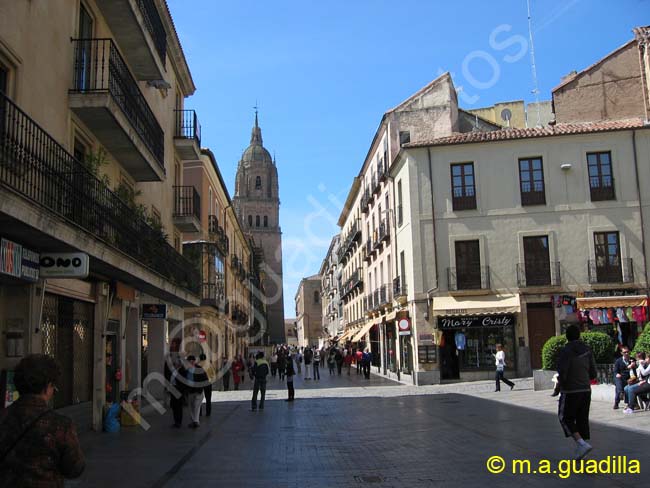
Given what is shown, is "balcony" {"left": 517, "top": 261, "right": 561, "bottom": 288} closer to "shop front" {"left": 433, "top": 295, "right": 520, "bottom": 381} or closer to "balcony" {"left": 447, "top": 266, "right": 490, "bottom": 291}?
"shop front" {"left": 433, "top": 295, "right": 520, "bottom": 381}

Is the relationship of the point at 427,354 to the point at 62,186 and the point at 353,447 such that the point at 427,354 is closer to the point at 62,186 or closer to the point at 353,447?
the point at 353,447

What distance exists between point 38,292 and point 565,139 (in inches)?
992

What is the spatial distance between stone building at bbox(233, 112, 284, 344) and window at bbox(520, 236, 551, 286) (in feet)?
271

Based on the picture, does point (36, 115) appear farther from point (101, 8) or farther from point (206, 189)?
point (206, 189)

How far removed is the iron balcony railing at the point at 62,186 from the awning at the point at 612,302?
63.7 ft

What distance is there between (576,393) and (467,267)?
846 inches

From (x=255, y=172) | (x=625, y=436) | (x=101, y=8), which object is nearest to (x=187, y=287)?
(x=101, y=8)

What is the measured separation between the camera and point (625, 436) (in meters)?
11.2

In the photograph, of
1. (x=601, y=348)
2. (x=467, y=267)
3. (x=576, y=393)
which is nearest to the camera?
(x=576, y=393)

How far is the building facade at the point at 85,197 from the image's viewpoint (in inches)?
374

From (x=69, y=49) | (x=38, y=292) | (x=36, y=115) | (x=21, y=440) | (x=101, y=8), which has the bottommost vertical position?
(x=21, y=440)

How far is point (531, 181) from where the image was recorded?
30.1 m

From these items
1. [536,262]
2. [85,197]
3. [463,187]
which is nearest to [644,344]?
[85,197]

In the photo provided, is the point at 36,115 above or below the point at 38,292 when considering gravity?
above
